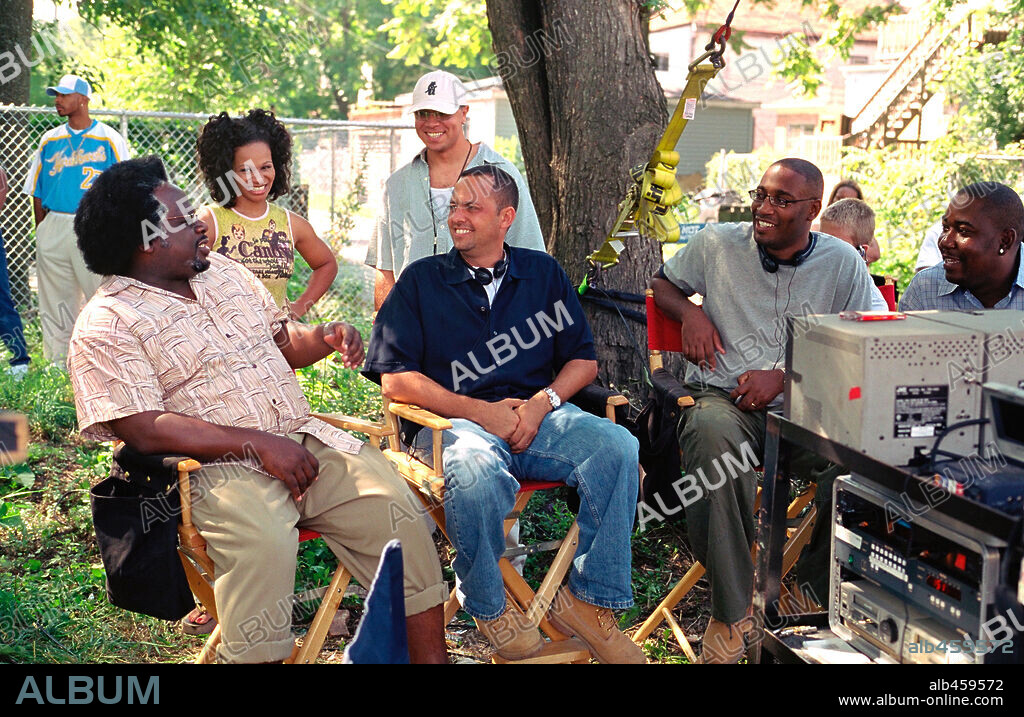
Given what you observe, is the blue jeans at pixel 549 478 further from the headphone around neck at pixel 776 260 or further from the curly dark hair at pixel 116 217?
the curly dark hair at pixel 116 217

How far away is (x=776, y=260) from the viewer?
13.0ft

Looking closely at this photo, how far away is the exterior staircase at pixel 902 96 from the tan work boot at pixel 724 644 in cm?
2129

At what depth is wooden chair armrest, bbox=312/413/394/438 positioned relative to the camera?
3.57 metres

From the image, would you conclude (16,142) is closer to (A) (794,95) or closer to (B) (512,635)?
(B) (512,635)

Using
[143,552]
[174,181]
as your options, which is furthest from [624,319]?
[174,181]

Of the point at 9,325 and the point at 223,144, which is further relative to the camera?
the point at 9,325

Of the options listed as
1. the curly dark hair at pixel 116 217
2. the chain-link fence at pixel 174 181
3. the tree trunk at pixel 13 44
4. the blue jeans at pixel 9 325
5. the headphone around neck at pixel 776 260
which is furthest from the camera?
the tree trunk at pixel 13 44

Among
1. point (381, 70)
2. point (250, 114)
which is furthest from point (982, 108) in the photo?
point (381, 70)

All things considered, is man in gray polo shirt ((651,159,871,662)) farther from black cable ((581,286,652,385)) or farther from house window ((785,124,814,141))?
house window ((785,124,814,141))

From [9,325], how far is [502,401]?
482 centimetres

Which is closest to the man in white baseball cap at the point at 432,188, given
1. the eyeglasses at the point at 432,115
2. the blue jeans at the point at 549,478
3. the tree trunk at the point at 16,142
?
the eyeglasses at the point at 432,115

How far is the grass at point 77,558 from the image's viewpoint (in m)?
3.58

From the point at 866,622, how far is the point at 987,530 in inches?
25.3

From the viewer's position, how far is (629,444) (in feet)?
11.5
